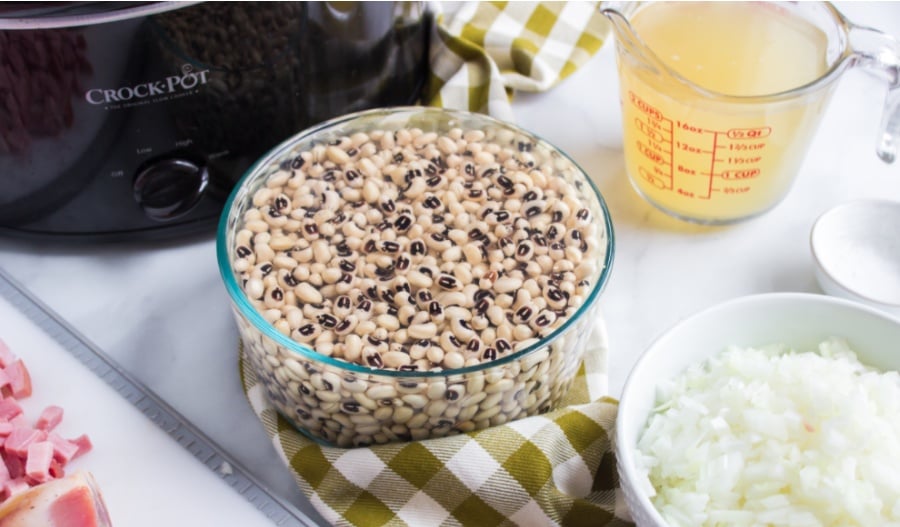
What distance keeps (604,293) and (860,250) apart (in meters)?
0.26

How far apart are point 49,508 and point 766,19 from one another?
0.81 meters

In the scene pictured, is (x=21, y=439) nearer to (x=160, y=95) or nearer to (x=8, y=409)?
(x=8, y=409)

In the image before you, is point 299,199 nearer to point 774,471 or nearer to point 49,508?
point 49,508

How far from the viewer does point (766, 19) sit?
1012 millimetres

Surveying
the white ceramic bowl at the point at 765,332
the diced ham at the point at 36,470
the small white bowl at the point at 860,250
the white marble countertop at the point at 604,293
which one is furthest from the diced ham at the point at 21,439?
the small white bowl at the point at 860,250

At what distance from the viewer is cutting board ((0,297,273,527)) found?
0.80 meters

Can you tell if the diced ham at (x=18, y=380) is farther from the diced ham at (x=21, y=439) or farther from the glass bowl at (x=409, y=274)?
the glass bowl at (x=409, y=274)

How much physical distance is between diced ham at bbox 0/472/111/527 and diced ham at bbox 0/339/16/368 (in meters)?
0.16

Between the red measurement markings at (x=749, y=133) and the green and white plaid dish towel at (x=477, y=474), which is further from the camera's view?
the red measurement markings at (x=749, y=133)

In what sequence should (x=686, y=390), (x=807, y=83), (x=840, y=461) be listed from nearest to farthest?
(x=840, y=461), (x=686, y=390), (x=807, y=83)

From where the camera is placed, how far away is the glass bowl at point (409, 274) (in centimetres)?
77

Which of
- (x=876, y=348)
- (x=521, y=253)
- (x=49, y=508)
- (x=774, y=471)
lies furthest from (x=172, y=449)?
(x=876, y=348)

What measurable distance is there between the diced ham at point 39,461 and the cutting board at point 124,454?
0.03 m

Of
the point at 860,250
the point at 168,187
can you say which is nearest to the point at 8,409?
the point at 168,187
